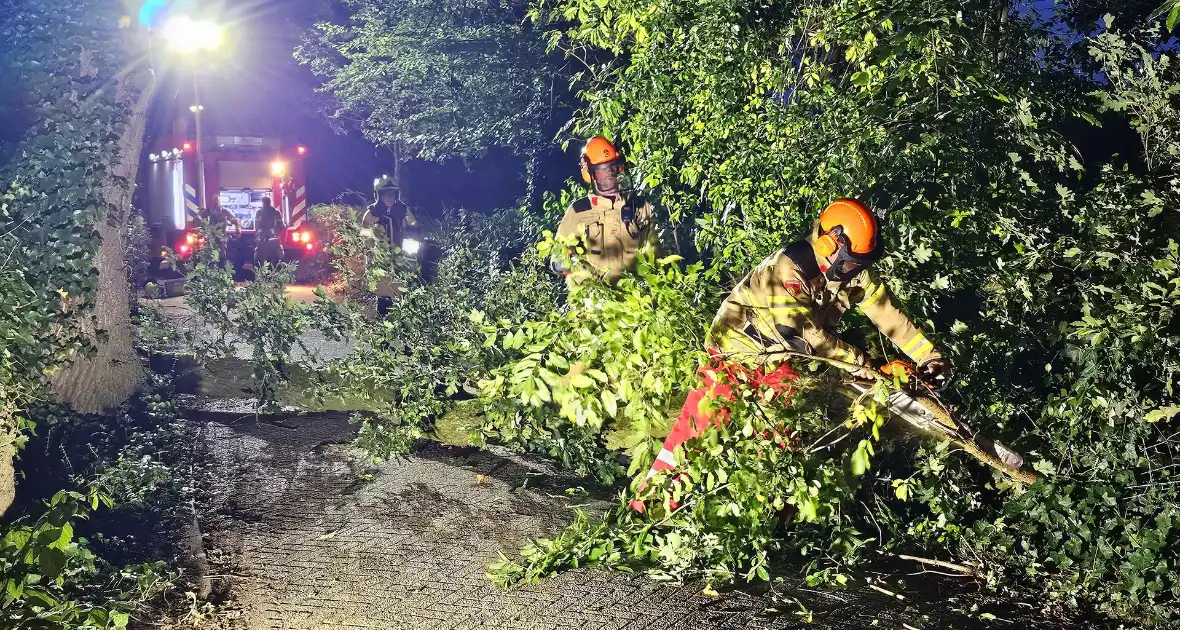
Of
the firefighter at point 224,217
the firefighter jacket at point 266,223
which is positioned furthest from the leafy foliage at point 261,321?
the firefighter at point 224,217

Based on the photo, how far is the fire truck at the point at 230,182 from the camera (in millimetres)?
18938

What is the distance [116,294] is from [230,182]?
542 inches

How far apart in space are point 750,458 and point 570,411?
884mm

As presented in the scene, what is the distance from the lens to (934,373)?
3.85m

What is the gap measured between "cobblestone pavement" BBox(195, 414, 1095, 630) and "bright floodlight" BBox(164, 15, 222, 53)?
3.92m

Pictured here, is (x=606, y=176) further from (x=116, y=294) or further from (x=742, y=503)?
(x=116, y=294)

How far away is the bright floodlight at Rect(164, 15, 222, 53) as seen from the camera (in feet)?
26.7

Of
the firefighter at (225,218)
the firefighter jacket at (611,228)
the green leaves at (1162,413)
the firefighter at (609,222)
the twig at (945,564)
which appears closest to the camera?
the green leaves at (1162,413)

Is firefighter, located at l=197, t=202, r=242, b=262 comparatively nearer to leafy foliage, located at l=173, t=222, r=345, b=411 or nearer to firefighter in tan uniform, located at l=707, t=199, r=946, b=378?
leafy foliage, located at l=173, t=222, r=345, b=411

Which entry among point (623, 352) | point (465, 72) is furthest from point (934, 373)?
point (465, 72)

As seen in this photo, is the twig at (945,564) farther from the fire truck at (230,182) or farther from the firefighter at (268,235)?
the fire truck at (230,182)

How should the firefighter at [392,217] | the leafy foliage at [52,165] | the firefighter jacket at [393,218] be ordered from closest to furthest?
the leafy foliage at [52,165], the firefighter at [392,217], the firefighter jacket at [393,218]

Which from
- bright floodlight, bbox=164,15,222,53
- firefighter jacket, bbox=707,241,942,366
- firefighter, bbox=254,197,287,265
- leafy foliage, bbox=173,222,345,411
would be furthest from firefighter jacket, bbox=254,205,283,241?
firefighter jacket, bbox=707,241,942,366

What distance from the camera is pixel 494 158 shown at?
16.9 meters
